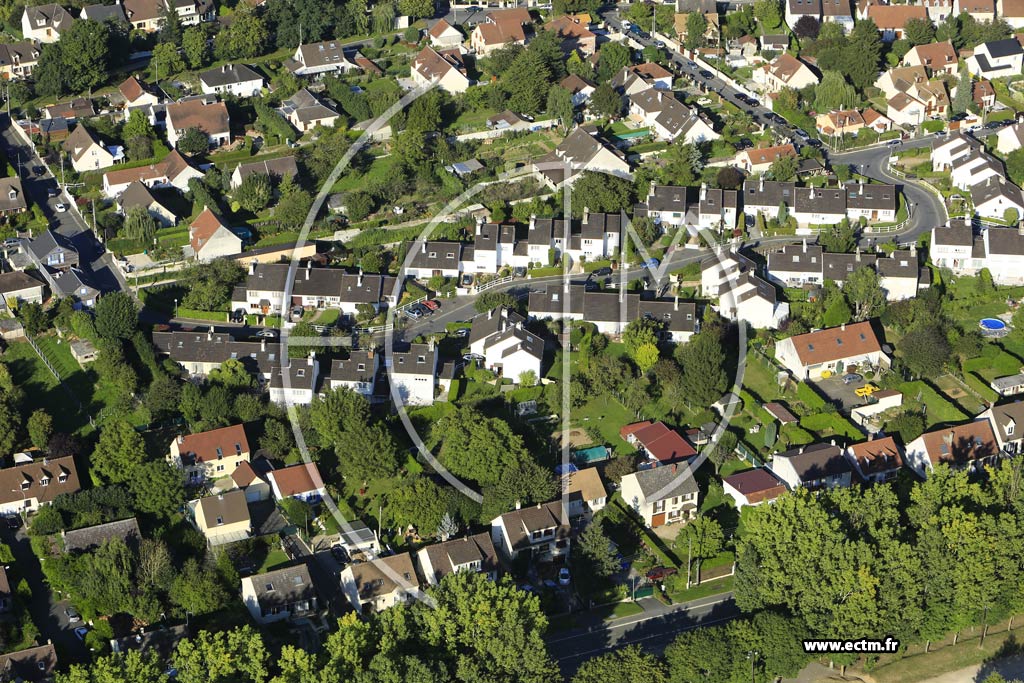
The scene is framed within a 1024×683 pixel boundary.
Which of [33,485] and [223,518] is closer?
[223,518]

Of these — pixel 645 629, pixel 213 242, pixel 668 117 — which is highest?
pixel 668 117

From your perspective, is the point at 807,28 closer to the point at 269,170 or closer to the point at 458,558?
the point at 269,170

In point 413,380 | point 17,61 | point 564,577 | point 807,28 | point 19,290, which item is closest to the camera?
point 564,577

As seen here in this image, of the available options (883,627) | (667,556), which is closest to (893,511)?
(883,627)

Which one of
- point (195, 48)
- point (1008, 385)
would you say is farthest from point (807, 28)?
point (195, 48)

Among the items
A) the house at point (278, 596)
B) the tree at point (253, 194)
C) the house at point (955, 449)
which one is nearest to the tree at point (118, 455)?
the house at point (278, 596)

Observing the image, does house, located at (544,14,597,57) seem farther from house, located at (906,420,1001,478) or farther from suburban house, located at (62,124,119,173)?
house, located at (906,420,1001,478)

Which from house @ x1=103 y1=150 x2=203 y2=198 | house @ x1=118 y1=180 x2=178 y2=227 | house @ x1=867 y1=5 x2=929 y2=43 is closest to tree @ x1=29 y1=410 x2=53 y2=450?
house @ x1=118 y1=180 x2=178 y2=227

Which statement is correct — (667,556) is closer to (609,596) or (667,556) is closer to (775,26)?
(609,596)
